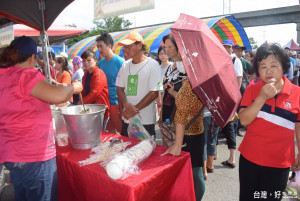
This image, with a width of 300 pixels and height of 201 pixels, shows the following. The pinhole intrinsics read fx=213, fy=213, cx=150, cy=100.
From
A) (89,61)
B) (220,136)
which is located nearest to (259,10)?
(220,136)

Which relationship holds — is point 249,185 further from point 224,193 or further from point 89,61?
point 89,61

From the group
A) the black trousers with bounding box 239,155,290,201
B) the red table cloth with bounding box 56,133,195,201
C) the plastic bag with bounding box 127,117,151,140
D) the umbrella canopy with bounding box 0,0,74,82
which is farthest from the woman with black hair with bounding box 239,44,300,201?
the umbrella canopy with bounding box 0,0,74,82

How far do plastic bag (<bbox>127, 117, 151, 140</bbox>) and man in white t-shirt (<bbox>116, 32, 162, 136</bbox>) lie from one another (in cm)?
35

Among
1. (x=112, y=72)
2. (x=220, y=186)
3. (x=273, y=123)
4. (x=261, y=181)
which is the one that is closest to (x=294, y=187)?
(x=261, y=181)

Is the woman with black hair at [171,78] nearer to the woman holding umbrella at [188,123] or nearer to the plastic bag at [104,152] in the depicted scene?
the woman holding umbrella at [188,123]

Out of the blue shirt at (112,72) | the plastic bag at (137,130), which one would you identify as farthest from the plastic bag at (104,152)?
the blue shirt at (112,72)

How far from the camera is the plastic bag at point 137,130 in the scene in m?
1.87

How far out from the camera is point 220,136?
181 inches

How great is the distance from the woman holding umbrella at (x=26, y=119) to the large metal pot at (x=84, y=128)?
7.3 inches

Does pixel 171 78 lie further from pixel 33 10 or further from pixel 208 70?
pixel 33 10

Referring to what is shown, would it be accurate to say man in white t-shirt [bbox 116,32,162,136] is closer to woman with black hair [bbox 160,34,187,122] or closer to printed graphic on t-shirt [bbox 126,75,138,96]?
printed graphic on t-shirt [bbox 126,75,138,96]

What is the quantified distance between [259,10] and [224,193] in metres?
24.6

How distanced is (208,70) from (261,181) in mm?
973

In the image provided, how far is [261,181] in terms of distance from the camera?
159 cm
